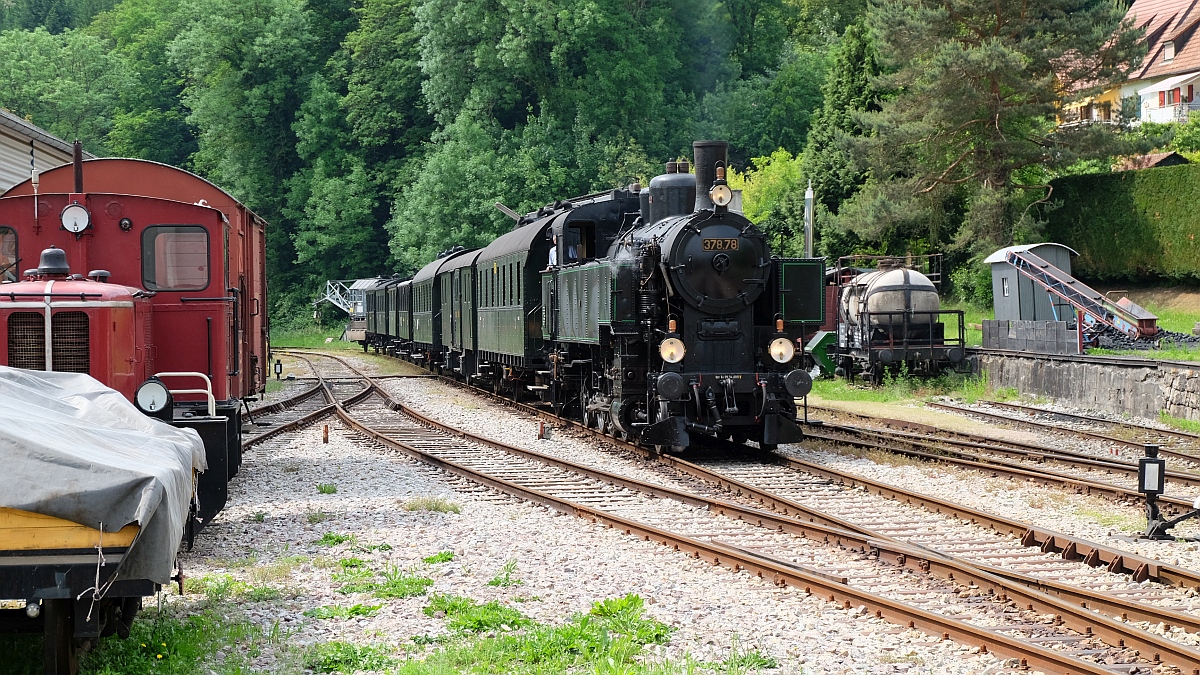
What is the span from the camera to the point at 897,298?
2567cm

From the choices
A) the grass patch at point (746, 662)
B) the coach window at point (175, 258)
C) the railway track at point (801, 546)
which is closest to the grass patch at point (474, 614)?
the grass patch at point (746, 662)

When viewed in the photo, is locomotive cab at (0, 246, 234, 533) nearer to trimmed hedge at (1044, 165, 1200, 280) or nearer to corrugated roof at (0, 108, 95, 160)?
corrugated roof at (0, 108, 95, 160)

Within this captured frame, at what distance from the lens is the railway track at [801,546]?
6.07 m

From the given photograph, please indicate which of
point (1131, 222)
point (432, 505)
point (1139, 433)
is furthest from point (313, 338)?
point (432, 505)

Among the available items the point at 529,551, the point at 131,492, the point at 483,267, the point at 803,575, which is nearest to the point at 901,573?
the point at 803,575

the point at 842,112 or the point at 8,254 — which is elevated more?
the point at 842,112

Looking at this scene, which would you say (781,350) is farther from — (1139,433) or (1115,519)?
(1139,433)

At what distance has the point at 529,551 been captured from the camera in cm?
876

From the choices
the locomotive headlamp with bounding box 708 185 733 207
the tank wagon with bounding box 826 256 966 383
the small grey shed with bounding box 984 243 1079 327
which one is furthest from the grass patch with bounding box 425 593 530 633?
the small grey shed with bounding box 984 243 1079 327

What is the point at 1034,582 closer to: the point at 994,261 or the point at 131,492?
the point at 131,492

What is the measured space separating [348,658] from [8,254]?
20.5 ft

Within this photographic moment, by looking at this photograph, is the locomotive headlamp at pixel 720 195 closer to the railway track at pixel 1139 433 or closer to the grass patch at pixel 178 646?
the railway track at pixel 1139 433

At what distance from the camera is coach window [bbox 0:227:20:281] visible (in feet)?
33.3

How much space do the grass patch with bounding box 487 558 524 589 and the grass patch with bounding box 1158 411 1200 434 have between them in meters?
12.3
